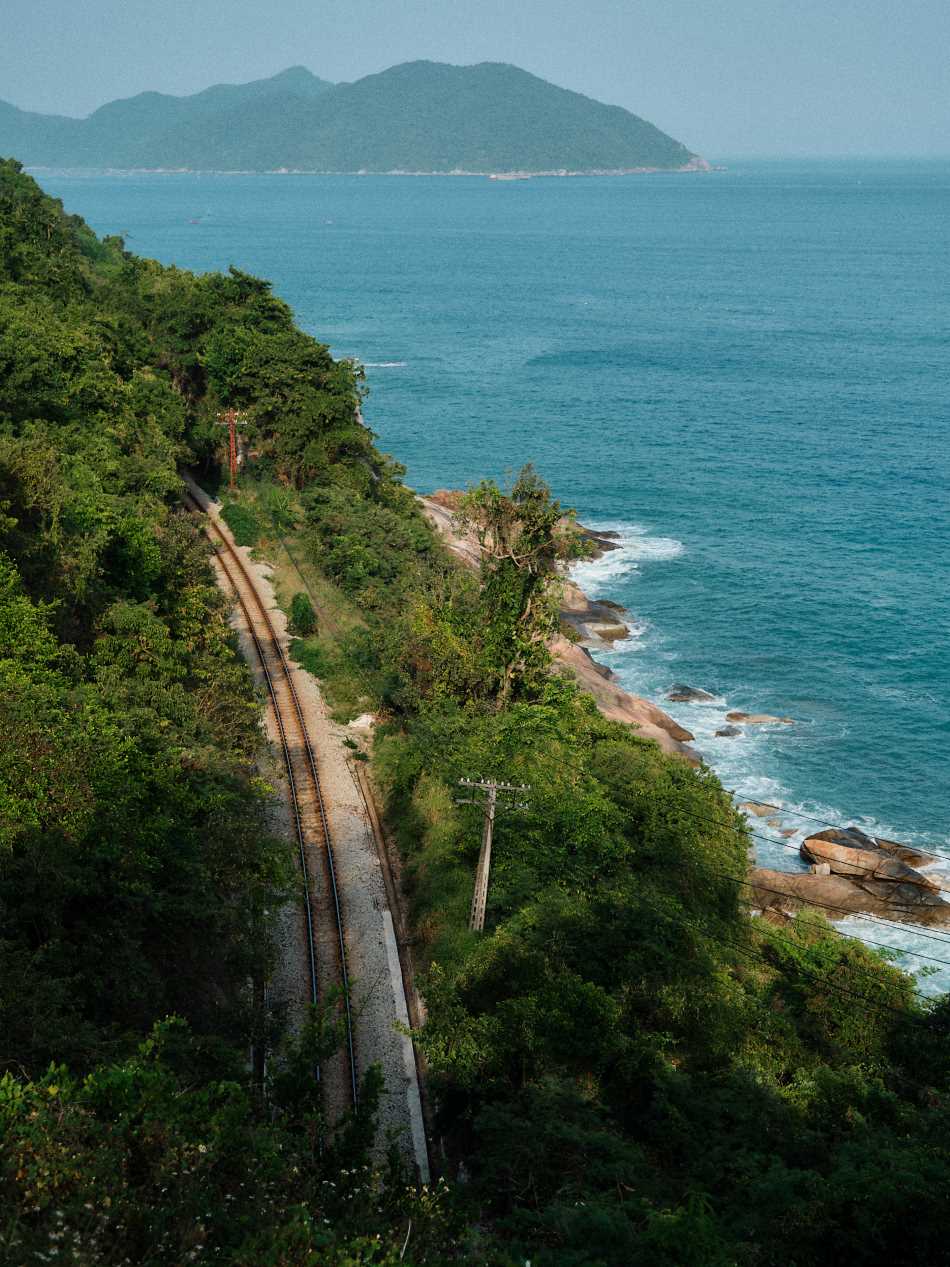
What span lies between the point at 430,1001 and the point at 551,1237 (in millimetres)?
6520

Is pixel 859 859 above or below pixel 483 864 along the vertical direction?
below

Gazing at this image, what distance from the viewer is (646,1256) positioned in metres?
13.0

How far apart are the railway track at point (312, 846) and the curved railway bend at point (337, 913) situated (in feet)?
0.09

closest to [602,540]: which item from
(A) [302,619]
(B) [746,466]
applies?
(B) [746,466]

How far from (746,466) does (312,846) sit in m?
63.1

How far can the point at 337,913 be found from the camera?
2633cm

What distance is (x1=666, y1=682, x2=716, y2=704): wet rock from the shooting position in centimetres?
5094

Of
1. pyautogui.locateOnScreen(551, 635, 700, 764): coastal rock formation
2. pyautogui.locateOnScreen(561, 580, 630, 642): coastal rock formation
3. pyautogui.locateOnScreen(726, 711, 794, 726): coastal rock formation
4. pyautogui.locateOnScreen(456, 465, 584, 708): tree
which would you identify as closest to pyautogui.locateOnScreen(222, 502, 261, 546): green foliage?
pyautogui.locateOnScreen(551, 635, 700, 764): coastal rock formation

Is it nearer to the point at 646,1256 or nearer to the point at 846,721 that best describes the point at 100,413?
the point at 846,721

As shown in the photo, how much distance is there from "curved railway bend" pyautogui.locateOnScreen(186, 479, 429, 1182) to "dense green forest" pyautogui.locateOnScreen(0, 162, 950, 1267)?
1028 millimetres

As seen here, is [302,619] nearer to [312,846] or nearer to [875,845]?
[312,846]

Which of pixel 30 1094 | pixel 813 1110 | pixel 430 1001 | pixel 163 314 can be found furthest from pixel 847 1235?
pixel 163 314

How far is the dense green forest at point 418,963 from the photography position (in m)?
12.9

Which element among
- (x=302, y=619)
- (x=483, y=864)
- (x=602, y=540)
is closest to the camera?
(x=483, y=864)
